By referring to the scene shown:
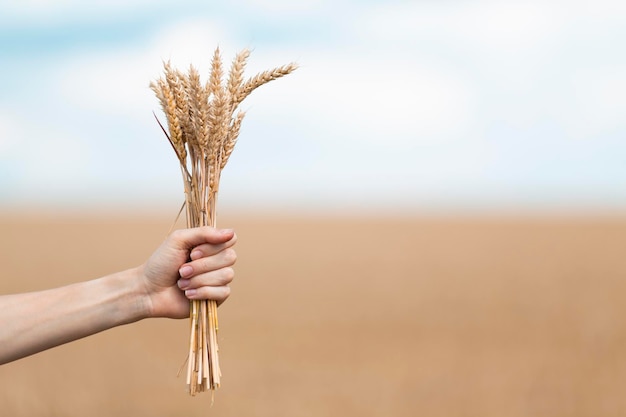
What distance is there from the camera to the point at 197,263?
2225 millimetres

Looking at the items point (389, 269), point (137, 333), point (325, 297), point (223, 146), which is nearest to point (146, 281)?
point (223, 146)

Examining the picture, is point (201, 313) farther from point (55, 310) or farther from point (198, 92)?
point (198, 92)

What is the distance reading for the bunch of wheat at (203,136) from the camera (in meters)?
2.10

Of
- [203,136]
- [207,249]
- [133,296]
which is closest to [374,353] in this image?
[133,296]

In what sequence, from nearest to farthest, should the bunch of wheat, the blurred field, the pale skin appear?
1. the bunch of wheat
2. the pale skin
3. the blurred field

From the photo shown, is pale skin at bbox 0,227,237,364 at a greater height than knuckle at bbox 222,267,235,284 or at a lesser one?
lesser

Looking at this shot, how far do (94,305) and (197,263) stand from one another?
1.46 feet

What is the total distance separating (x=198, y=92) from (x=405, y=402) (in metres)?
4.18

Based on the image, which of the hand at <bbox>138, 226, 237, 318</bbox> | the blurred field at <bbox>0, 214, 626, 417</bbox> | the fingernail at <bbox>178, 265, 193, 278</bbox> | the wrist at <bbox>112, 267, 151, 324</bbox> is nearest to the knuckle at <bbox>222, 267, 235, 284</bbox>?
the hand at <bbox>138, 226, 237, 318</bbox>

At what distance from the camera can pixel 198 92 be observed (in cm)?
208

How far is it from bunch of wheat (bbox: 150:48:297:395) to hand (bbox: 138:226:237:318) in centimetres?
5

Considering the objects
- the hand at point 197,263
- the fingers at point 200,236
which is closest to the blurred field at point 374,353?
the hand at point 197,263

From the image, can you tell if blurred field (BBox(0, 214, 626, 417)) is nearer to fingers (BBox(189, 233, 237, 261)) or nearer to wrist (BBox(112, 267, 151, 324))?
wrist (BBox(112, 267, 151, 324))

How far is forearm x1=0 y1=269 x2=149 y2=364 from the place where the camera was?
2400 mm
